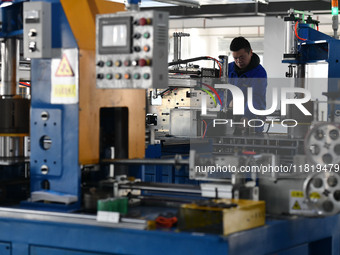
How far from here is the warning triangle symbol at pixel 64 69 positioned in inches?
103

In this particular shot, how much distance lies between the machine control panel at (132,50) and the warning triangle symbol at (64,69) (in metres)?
0.14

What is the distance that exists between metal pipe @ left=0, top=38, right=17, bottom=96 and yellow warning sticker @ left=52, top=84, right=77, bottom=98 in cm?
39

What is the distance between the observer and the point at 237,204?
229 cm

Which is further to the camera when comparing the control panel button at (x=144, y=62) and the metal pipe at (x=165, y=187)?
the metal pipe at (x=165, y=187)

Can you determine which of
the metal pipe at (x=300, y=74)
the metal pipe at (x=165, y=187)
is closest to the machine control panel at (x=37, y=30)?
the metal pipe at (x=165, y=187)

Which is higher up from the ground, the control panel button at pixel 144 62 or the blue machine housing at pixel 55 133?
the control panel button at pixel 144 62

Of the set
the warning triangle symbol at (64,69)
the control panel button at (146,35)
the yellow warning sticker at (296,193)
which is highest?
the control panel button at (146,35)

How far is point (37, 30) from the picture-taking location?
2635 mm

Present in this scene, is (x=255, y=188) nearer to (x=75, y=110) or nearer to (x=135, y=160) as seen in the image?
(x=135, y=160)

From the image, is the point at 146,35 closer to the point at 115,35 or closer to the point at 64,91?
the point at 115,35

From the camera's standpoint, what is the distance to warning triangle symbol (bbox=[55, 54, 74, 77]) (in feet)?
8.59

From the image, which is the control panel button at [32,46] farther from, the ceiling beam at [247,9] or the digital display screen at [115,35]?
the ceiling beam at [247,9]

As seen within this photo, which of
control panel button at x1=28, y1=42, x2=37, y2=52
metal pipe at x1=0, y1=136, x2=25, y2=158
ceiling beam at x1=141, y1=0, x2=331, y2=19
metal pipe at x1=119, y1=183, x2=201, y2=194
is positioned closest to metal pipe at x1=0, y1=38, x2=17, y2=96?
metal pipe at x1=0, y1=136, x2=25, y2=158

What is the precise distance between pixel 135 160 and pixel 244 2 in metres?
7.20
